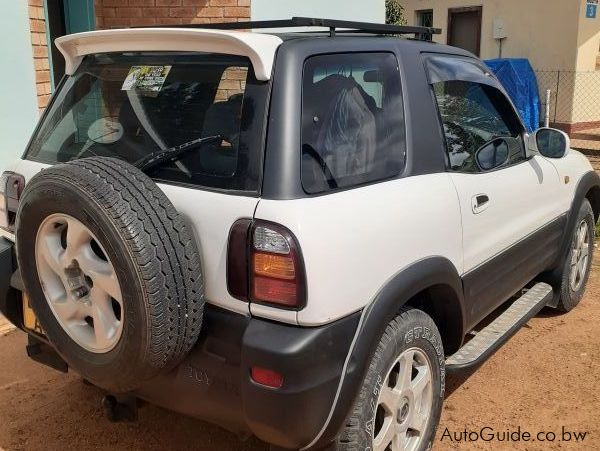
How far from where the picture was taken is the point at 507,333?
344cm

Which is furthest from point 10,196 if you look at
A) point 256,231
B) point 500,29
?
point 500,29

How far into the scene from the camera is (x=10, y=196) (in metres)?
2.90

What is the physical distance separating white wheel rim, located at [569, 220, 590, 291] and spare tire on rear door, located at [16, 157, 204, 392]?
321 cm

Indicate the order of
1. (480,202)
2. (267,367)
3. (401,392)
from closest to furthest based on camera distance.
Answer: (267,367) < (401,392) < (480,202)

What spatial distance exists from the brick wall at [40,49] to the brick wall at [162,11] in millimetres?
976

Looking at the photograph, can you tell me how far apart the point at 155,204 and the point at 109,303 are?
1.30 feet

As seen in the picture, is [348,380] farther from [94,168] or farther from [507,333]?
[507,333]

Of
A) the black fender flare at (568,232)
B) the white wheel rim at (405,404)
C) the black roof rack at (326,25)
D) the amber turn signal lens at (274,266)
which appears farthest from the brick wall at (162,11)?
the amber turn signal lens at (274,266)

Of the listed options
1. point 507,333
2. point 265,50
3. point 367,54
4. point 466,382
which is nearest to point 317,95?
point 265,50

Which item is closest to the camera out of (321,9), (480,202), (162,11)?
(480,202)

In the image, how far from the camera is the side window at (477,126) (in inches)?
120

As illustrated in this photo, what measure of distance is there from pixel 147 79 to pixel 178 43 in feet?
0.82

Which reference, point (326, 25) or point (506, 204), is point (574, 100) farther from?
point (326, 25)

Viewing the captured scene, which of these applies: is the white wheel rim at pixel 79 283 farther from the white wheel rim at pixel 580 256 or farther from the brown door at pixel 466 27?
the brown door at pixel 466 27
